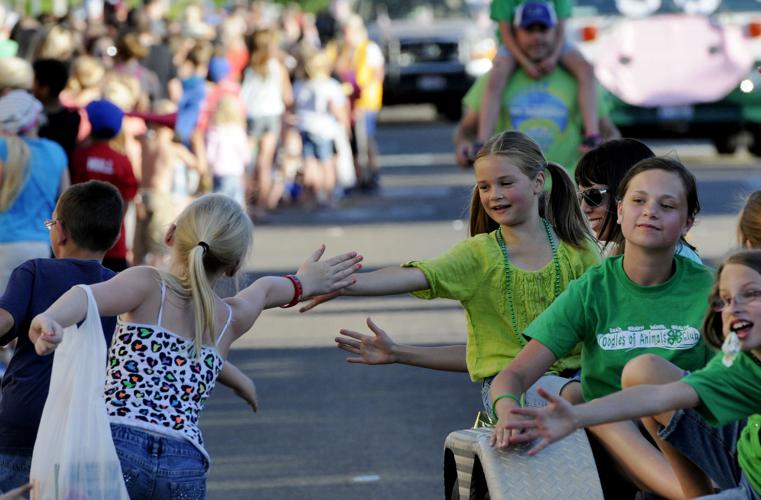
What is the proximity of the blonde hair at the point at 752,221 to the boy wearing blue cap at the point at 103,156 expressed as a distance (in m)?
5.33

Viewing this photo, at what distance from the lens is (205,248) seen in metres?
4.95

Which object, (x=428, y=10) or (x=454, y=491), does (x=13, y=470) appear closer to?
(x=454, y=491)

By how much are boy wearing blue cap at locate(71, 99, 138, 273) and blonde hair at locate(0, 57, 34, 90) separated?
44 cm

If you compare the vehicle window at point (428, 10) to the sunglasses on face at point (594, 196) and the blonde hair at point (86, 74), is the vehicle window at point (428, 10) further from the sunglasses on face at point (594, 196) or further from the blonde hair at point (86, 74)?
the sunglasses on face at point (594, 196)

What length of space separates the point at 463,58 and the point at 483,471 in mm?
26011

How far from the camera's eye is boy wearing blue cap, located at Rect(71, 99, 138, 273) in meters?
9.69

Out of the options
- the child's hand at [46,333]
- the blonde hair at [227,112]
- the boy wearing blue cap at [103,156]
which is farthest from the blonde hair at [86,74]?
the child's hand at [46,333]

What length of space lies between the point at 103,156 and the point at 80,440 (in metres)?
5.33

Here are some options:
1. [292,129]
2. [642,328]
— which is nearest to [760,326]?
[642,328]

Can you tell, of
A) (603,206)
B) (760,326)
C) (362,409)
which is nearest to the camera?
(760,326)

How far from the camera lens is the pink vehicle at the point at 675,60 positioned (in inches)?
742

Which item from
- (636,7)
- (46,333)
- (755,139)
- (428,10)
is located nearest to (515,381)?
(46,333)

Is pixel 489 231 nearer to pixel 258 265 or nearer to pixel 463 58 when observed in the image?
pixel 258 265

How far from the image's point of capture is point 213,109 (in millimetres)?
15742
